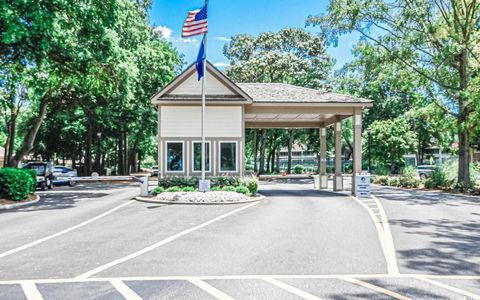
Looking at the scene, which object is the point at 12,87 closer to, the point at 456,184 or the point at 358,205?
the point at 358,205

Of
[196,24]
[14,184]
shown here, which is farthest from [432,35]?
[14,184]

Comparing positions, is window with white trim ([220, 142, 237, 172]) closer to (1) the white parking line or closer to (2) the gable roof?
(2) the gable roof

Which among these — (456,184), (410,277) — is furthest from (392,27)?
(410,277)

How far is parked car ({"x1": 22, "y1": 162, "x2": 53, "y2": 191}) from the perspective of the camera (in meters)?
28.0

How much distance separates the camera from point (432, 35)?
25.6 m

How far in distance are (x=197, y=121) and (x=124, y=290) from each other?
16827 mm

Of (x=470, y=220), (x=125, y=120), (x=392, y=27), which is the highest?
(x=392, y=27)

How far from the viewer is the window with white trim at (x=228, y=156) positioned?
874 inches

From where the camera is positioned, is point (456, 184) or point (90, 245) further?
point (456, 184)

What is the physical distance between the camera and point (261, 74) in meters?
47.4

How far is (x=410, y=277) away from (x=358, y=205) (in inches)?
428

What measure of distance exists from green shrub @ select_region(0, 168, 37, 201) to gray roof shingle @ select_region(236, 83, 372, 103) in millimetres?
11804

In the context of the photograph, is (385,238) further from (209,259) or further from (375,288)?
(209,259)

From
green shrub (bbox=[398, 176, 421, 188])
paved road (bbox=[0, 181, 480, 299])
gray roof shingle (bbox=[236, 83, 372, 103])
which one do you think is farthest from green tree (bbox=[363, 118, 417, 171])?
paved road (bbox=[0, 181, 480, 299])
